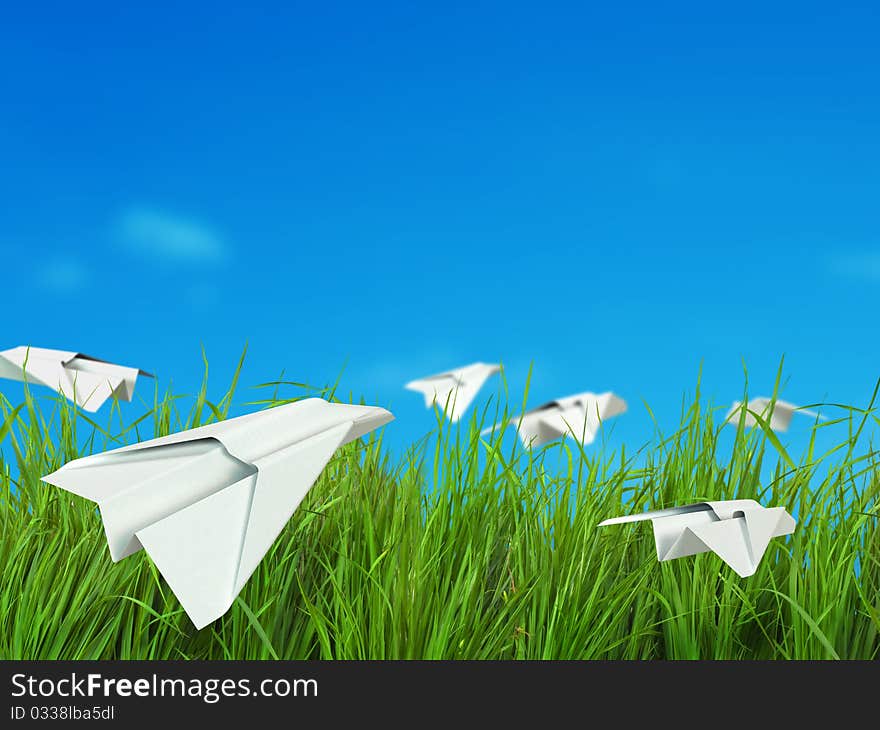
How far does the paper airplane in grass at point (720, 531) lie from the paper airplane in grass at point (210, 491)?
1.69 feet

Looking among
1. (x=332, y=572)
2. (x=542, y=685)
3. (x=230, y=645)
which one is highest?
(x=332, y=572)

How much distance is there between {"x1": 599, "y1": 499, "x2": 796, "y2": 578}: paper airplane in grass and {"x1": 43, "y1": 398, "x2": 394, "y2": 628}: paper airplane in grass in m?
0.52

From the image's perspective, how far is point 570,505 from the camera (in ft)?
7.02

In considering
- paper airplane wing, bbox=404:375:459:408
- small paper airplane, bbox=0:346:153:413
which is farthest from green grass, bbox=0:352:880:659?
paper airplane wing, bbox=404:375:459:408

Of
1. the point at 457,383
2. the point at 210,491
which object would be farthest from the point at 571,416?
the point at 210,491

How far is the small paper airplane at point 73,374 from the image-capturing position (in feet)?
7.88

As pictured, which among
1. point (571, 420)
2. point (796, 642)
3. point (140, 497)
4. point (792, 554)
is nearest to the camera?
point (140, 497)

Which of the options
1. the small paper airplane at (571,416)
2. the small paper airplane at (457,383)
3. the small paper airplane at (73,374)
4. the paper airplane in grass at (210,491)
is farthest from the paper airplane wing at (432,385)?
the paper airplane in grass at (210,491)

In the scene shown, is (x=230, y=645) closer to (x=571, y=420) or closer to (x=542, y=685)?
(x=542, y=685)

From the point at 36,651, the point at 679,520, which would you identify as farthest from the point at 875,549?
the point at 36,651

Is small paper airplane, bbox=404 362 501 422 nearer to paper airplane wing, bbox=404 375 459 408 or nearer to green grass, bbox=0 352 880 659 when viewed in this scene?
paper airplane wing, bbox=404 375 459 408

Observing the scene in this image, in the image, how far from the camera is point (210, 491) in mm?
1324

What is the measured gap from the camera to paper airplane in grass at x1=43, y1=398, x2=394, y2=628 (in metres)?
1.24

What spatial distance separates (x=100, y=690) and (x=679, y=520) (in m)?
1.06
